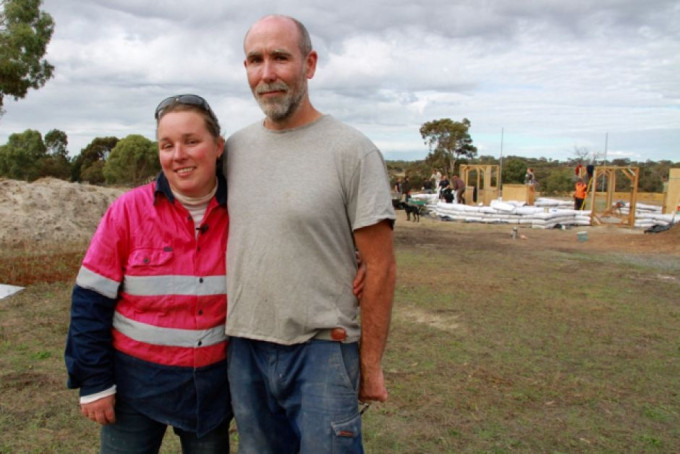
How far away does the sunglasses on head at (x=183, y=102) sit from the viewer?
195 cm

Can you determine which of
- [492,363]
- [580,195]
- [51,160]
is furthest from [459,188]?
[51,160]

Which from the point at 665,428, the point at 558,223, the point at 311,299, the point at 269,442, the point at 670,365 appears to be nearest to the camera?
the point at 311,299

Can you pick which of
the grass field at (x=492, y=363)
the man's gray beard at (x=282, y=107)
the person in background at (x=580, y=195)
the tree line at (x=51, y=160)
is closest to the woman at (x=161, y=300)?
the man's gray beard at (x=282, y=107)

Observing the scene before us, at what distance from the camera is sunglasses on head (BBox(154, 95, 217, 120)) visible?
195 cm

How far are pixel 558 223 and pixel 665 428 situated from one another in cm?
1479

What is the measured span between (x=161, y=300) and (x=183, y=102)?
64 centimetres

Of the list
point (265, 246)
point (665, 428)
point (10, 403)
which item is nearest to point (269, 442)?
point (265, 246)

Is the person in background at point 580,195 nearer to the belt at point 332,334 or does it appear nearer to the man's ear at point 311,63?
the man's ear at point 311,63

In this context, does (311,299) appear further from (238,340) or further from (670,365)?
(670,365)

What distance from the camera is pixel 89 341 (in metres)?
1.88

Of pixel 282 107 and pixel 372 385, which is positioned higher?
pixel 282 107

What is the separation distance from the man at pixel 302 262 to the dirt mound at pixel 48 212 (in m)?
10.3

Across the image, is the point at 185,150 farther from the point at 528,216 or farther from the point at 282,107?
the point at 528,216

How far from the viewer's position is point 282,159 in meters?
1.92
